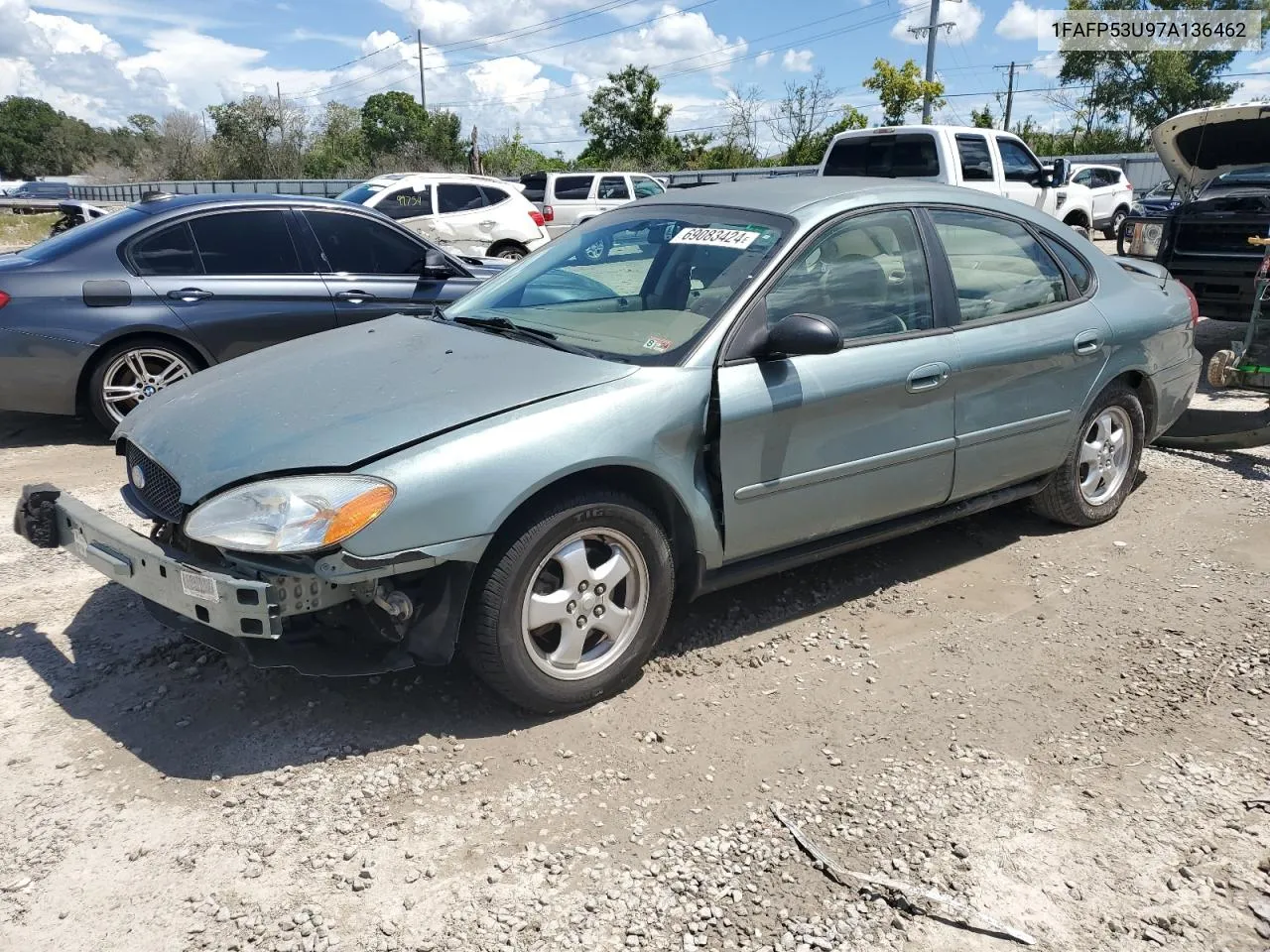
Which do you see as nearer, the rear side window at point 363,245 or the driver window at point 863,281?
the driver window at point 863,281

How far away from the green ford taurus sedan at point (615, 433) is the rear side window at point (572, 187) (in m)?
15.8

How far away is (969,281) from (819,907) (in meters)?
2.73

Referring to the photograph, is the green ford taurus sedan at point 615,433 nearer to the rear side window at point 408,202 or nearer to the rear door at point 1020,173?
the rear door at point 1020,173

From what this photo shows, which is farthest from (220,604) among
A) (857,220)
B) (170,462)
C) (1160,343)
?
(1160,343)

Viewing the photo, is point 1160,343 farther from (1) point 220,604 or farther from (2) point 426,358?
(1) point 220,604

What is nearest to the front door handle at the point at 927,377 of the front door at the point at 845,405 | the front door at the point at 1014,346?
the front door at the point at 845,405

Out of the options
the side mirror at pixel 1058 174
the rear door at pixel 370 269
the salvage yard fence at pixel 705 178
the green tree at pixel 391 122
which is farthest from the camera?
the green tree at pixel 391 122

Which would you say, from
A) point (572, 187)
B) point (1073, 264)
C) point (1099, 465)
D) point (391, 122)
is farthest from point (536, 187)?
point (391, 122)

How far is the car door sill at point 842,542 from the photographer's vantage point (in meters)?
3.59

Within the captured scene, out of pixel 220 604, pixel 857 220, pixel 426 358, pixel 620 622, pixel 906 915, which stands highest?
pixel 857 220

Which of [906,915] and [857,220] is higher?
[857,220]

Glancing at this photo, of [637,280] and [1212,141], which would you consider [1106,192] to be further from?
[637,280]

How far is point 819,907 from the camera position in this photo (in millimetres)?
2500

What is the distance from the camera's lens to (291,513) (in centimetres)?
279
